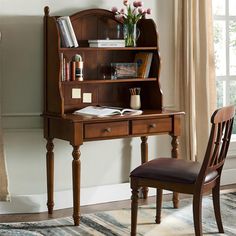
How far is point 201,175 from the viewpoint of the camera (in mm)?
3252

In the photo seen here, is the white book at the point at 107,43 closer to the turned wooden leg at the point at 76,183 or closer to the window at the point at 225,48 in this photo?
the turned wooden leg at the point at 76,183

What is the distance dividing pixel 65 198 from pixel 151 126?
2.74ft

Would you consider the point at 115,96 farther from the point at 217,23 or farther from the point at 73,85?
the point at 217,23

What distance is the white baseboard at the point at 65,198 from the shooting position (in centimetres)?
412

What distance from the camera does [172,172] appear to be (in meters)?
3.37

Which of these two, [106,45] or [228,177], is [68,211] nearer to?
[106,45]

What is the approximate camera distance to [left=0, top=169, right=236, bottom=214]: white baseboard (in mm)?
4125

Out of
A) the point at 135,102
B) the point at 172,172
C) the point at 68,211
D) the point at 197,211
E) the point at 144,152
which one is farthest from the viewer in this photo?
the point at 144,152

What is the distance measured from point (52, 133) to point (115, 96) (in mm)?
621

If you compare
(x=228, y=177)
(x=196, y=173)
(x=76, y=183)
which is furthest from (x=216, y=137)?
(x=228, y=177)

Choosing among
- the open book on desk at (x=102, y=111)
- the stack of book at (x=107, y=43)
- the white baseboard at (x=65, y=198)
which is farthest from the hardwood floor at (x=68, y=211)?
the stack of book at (x=107, y=43)

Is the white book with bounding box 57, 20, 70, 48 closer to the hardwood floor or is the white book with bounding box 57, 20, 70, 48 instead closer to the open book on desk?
the open book on desk

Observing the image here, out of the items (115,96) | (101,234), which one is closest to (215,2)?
(115,96)

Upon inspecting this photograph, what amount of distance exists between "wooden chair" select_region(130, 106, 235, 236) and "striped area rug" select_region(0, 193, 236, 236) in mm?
201
